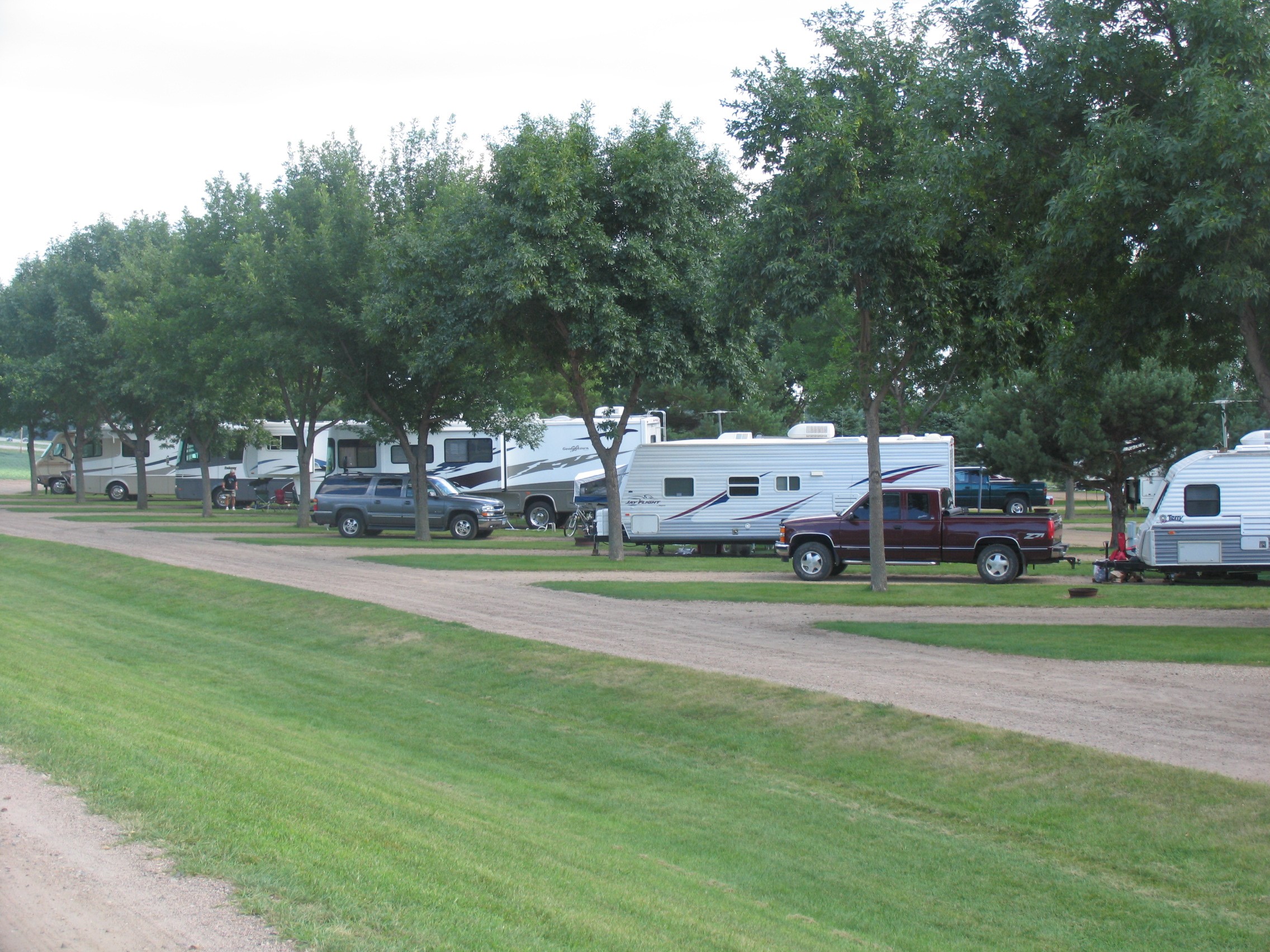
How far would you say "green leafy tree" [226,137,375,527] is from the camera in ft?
99.1

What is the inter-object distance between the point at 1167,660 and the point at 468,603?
10589 millimetres

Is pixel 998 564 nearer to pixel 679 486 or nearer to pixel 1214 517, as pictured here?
pixel 1214 517

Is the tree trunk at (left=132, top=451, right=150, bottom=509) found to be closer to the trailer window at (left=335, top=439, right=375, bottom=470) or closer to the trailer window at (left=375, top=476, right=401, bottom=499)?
the trailer window at (left=335, top=439, right=375, bottom=470)

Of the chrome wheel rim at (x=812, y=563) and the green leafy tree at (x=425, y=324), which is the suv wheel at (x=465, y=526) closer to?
the green leafy tree at (x=425, y=324)

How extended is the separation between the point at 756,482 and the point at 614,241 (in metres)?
7.45

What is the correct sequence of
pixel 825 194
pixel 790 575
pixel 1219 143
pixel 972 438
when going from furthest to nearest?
pixel 972 438, pixel 790 575, pixel 825 194, pixel 1219 143

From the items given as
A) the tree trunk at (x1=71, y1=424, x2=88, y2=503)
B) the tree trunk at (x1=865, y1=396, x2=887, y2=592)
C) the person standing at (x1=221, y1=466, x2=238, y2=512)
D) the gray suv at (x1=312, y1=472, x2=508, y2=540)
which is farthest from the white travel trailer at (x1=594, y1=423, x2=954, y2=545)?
the tree trunk at (x1=71, y1=424, x2=88, y2=503)

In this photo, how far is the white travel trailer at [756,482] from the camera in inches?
1128

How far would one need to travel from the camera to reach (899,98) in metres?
18.1

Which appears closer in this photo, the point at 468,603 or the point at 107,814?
the point at 107,814

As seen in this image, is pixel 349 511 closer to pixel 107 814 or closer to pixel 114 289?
pixel 114 289

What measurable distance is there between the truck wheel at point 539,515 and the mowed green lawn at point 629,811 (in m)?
23.3

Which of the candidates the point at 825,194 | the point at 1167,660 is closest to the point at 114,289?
the point at 825,194

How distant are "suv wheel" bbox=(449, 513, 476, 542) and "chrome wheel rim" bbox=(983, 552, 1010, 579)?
16.2 m
